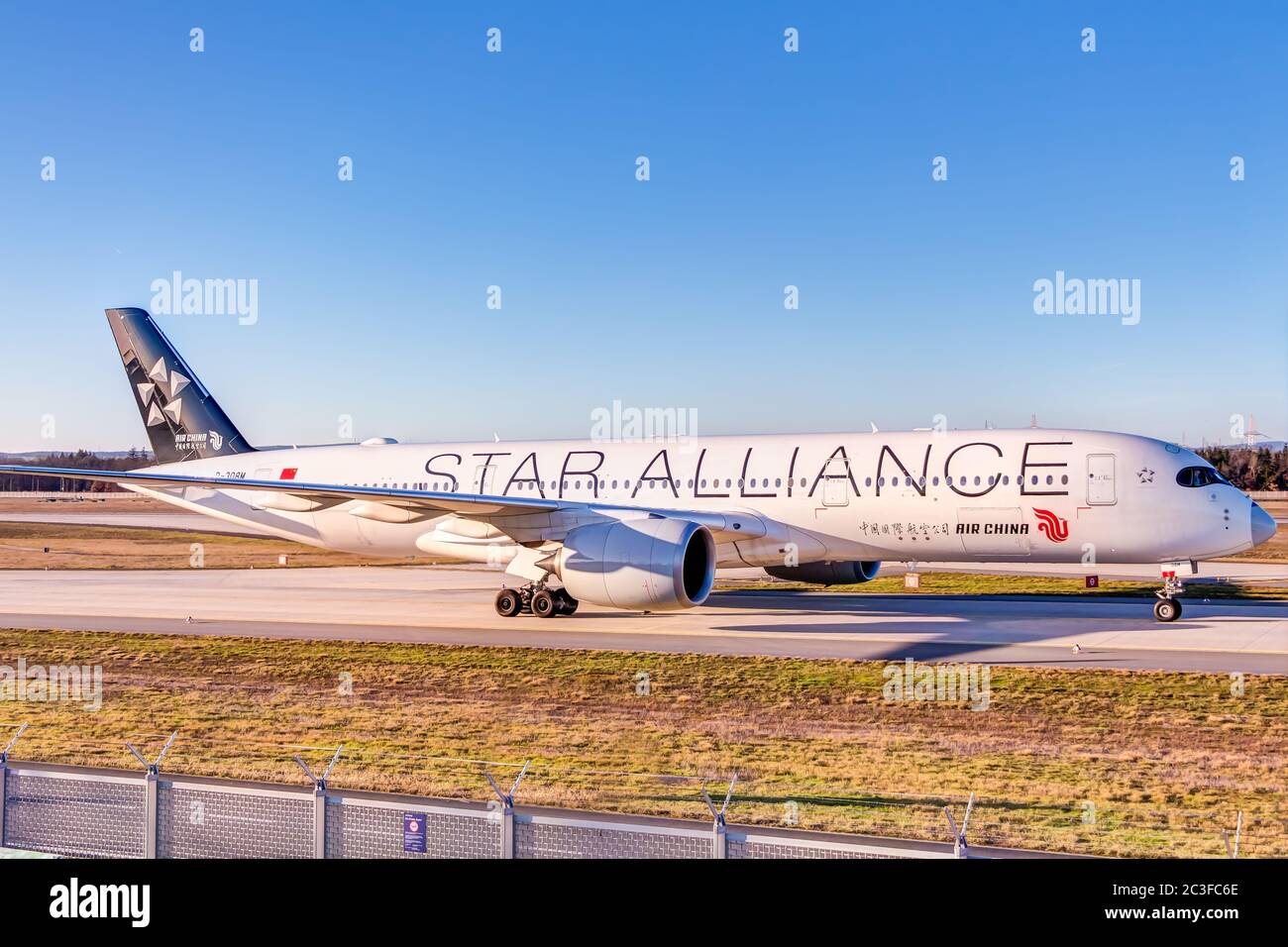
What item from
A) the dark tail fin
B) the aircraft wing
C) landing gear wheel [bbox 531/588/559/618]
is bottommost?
landing gear wheel [bbox 531/588/559/618]

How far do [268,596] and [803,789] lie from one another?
26.7 metres

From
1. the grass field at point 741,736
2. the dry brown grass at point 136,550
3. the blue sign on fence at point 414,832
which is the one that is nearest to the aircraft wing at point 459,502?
the grass field at point 741,736

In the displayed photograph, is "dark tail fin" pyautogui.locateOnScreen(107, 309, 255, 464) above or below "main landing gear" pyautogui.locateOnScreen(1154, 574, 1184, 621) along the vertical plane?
above

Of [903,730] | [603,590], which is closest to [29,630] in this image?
[603,590]

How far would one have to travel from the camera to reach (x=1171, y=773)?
13.9 m

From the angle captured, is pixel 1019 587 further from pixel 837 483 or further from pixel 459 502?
pixel 459 502

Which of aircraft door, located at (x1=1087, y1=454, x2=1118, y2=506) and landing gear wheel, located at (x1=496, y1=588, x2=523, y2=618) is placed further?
landing gear wheel, located at (x1=496, y1=588, x2=523, y2=618)

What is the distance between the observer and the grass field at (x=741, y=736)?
12.1m

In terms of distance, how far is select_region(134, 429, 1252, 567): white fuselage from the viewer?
2645 cm

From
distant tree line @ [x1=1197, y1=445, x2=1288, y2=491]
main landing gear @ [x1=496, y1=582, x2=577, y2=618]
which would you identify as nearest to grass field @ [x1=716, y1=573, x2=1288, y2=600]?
main landing gear @ [x1=496, y1=582, x2=577, y2=618]

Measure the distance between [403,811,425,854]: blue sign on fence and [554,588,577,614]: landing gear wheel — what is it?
20.6 metres

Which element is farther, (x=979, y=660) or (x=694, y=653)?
(x=694, y=653)

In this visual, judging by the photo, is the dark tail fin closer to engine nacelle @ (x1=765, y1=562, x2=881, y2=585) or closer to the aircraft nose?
engine nacelle @ (x1=765, y1=562, x2=881, y2=585)
